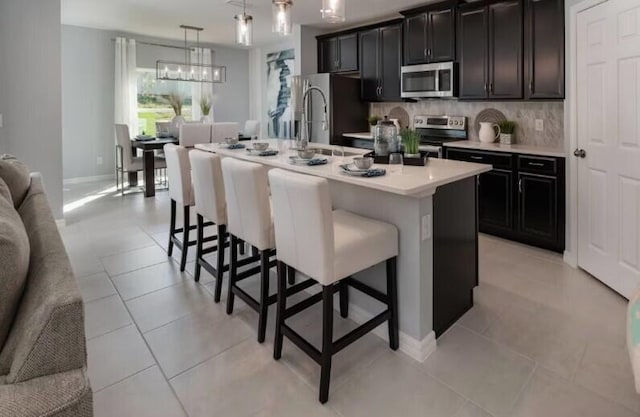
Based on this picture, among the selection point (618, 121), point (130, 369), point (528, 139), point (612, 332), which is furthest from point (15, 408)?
point (528, 139)

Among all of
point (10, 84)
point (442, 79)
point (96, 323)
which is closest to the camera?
point (96, 323)

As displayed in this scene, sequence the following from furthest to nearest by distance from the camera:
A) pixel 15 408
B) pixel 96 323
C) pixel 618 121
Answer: pixel 618 121
pixel 96 323
pixel 15 408

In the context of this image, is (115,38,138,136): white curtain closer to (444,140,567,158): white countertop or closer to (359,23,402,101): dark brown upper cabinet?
(359,23,402,101): dark brown upper cabinet

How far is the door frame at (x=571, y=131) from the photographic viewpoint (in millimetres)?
3189

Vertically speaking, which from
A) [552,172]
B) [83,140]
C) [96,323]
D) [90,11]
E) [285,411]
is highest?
[90,11]

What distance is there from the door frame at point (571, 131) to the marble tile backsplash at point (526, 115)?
0.82 meters

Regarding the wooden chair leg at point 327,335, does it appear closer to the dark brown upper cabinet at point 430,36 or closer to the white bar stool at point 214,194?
the white bar stool at point 214,194

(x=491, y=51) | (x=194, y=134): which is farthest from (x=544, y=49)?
(x=194, y=134)

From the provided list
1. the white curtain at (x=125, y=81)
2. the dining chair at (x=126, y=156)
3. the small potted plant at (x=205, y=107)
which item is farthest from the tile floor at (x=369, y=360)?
the small potted plant at (x=205, y=107)

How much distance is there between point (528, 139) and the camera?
14.4ft

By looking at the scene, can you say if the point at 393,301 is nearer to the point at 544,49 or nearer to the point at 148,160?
the point at 544,49

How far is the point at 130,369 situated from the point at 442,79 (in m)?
4.27

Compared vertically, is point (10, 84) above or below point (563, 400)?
above

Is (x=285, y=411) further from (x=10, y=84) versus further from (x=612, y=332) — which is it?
(x=10, y=84)
